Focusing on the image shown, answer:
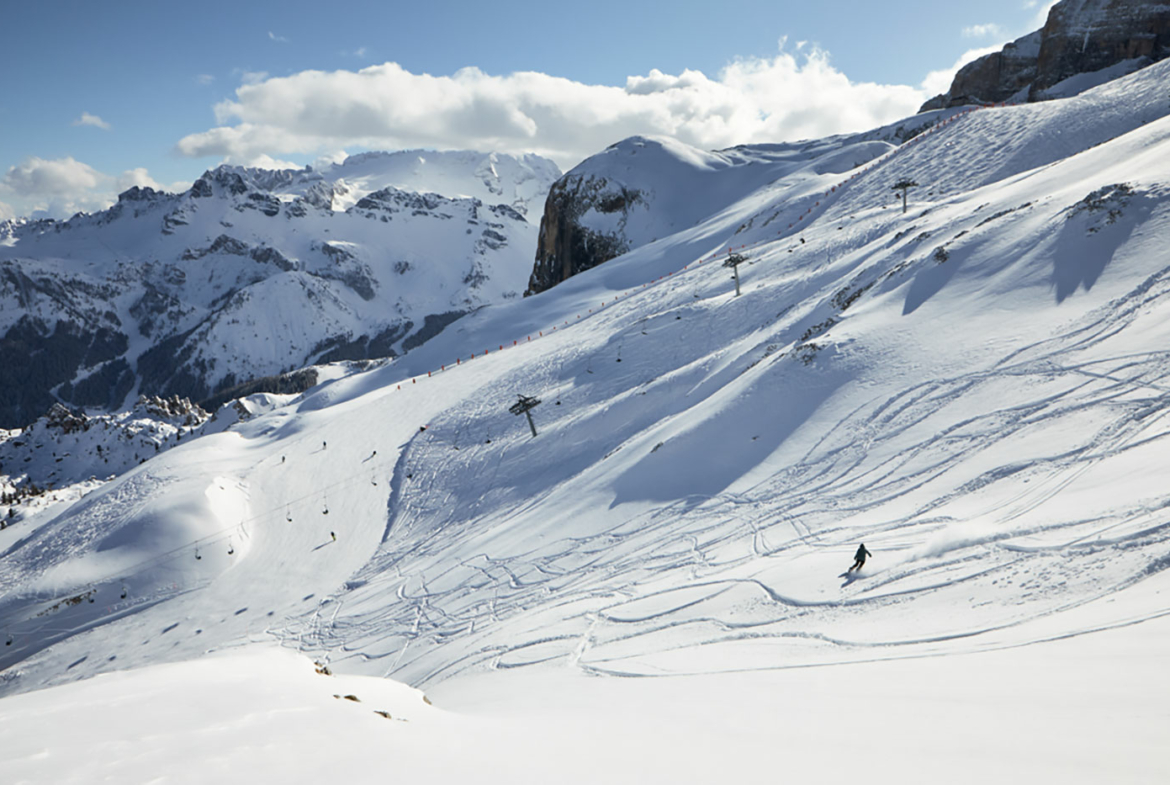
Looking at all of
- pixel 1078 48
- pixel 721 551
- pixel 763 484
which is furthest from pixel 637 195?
pixel 721 551

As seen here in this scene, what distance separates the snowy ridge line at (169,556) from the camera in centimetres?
3459

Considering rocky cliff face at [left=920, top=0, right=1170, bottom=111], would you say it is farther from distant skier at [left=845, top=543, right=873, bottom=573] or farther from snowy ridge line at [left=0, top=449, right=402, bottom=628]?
snowy ridge line at [left=0, top=449, right=402, bottom=628]

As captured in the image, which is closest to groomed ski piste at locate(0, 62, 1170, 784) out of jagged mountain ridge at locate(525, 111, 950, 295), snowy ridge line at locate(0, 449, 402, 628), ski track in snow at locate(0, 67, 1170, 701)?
ski track in snow at locate(0, 67, 1170, 701)

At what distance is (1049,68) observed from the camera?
290 feet

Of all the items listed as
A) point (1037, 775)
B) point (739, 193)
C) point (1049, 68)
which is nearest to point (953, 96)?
point (1049, 68)

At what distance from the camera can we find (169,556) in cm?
3616

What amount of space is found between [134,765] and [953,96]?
141599 millimetres

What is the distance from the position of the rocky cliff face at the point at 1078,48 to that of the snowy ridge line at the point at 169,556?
107 m

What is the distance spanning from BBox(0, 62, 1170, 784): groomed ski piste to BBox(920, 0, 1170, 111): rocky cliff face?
44271 mm

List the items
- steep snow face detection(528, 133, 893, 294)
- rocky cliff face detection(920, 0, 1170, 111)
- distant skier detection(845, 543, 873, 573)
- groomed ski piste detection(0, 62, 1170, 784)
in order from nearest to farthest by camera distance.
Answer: groomed ski piste detection(0, 62, 1170, 784), distant skier detection(845, 543, 873, 573), rocky cliff face detection(920, 0, 1170, 111), steep snow face detection(528, 133, 893, 294)

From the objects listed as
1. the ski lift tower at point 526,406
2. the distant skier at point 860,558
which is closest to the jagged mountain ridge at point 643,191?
the ski lift tower at point 526,406

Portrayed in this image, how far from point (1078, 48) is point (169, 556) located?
127236 mm

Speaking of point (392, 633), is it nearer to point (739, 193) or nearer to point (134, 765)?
point (134, 765)

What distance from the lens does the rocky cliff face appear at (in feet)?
257
